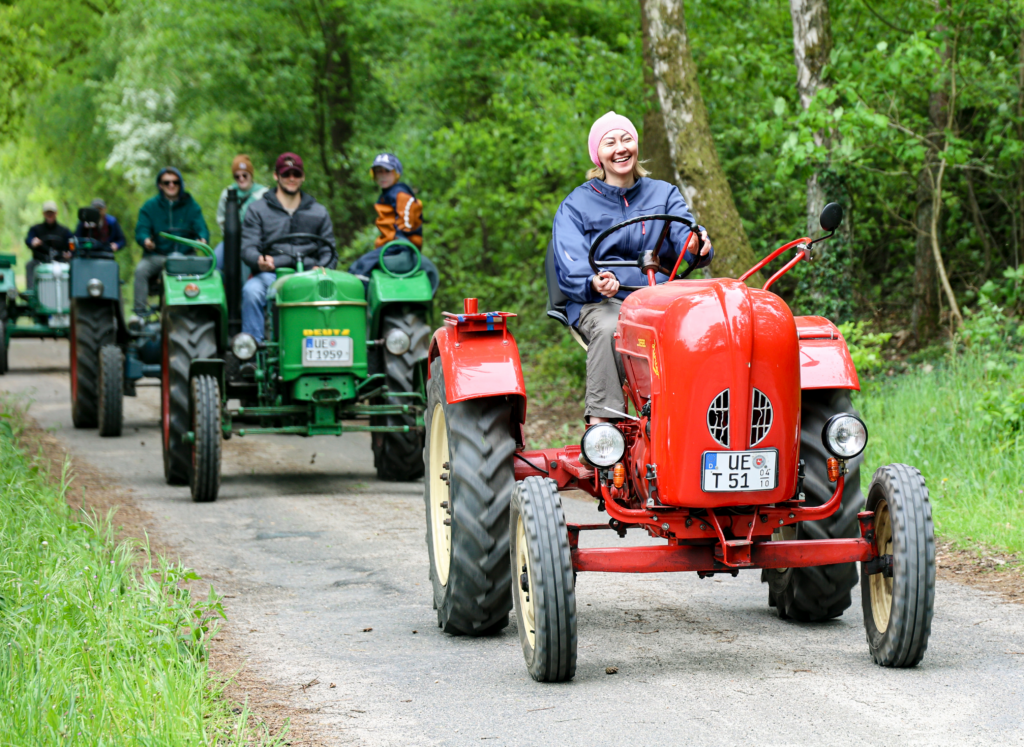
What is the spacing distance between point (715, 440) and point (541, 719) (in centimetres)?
113

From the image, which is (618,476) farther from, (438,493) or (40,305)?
(40,305)

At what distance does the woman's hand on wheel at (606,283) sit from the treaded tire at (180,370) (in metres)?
5.00

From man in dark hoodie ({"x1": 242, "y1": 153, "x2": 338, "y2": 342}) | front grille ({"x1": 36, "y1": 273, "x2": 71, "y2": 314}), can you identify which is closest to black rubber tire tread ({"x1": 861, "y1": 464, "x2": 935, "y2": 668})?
man in dark hoodie ({"x1": 242, "y1": 153, "x2": 338, "y2": 342})

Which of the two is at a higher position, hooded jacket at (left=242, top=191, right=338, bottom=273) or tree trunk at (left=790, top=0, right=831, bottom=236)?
tree trunk at (left=790, top=0, right=831, bottom=236)

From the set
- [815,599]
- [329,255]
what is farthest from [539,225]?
[815,599]

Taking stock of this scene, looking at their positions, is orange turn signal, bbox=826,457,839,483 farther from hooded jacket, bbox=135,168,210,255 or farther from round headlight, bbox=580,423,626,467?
hooded jacket, bbox=135,168,210,255

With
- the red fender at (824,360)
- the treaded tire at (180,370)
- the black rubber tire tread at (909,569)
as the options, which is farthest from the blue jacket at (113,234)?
the black rubber tire tread at (909,569)

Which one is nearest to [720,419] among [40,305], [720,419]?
[720,419]

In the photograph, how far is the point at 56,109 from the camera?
1198 inches

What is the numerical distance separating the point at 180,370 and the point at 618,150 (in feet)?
16.8

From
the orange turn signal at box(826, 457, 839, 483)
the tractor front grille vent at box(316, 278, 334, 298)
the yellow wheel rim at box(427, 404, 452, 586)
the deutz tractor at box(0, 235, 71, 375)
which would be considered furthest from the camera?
the deutz tractor at box(0, 235, 71, 375)

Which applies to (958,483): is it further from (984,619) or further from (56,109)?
(56,109)

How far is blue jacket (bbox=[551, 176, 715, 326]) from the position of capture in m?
5.49

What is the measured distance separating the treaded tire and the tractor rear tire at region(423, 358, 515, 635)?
4.55m
